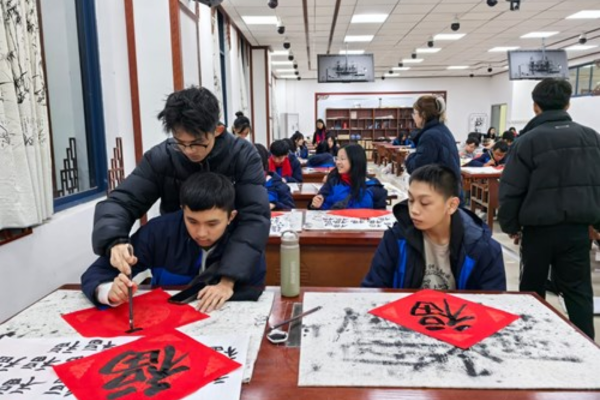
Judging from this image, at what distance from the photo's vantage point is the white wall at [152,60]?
3.11 m

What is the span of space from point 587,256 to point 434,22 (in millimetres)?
5945

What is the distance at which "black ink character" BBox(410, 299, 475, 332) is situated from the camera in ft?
3.74

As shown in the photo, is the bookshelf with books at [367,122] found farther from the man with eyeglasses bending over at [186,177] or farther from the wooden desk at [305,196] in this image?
the man with eyeglasses bending over at [186,177]

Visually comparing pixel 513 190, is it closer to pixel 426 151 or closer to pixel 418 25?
pixel 426 151

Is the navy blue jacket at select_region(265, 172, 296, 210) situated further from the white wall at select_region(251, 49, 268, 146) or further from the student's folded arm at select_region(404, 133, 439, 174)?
the white wall at select_region(251, 49, 268, 146)

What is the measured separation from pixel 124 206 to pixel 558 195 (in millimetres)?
1971

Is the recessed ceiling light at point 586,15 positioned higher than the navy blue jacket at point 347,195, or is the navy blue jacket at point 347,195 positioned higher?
the recessed ceiling light at point 586,15

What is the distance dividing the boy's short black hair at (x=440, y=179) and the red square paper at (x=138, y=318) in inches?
35.4

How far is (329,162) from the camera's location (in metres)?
6.14

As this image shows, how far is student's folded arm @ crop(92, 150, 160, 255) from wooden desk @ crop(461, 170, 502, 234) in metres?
3.63

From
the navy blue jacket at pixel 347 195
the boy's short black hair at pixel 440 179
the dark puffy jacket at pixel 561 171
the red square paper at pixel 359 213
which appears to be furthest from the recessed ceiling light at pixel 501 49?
the boy's short black hair at pixel 440 179

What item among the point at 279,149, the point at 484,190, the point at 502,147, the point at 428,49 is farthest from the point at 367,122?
the point at 279,149

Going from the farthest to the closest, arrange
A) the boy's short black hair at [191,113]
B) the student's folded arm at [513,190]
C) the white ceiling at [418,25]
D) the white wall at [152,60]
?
the white ceiling at [418,25] → the white wall at [152,60] → the student's folded arm at [513,190] → the boy's short black hair at [191,113]

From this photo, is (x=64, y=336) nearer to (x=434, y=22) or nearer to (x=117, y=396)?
(x=117, y=396)
